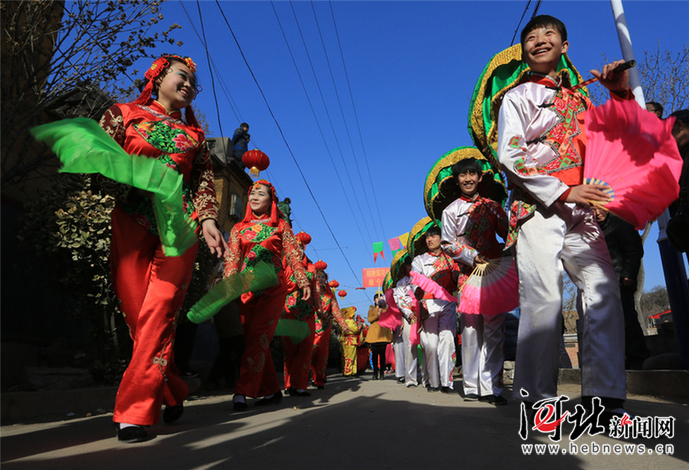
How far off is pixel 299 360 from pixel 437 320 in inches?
78.2

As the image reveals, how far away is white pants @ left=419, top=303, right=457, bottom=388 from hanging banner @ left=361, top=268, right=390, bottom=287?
2667cm

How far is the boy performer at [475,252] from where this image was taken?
13.6 ft

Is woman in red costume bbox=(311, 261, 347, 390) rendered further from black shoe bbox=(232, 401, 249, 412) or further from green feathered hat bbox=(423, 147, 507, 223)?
black shoe bbox=(232, 401, 249, 412)

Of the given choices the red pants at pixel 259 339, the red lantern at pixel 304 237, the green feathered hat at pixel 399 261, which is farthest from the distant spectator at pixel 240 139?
the red pants at pixel 259 339

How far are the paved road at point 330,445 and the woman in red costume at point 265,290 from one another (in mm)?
1121

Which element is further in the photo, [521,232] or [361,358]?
[361,358]

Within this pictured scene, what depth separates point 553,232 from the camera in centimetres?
255

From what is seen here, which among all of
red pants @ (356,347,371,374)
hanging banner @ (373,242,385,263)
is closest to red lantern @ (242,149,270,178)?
red pants @ (356,347,371,374)

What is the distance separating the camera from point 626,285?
4.95 m

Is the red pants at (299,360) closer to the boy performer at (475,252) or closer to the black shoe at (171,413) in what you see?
the boy performer at (475,252)

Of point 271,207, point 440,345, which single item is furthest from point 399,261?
point 271,207

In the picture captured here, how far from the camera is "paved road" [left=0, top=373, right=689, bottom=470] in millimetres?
1726

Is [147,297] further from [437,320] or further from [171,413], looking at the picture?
[437,320]

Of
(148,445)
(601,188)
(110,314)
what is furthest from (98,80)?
(601,188)
